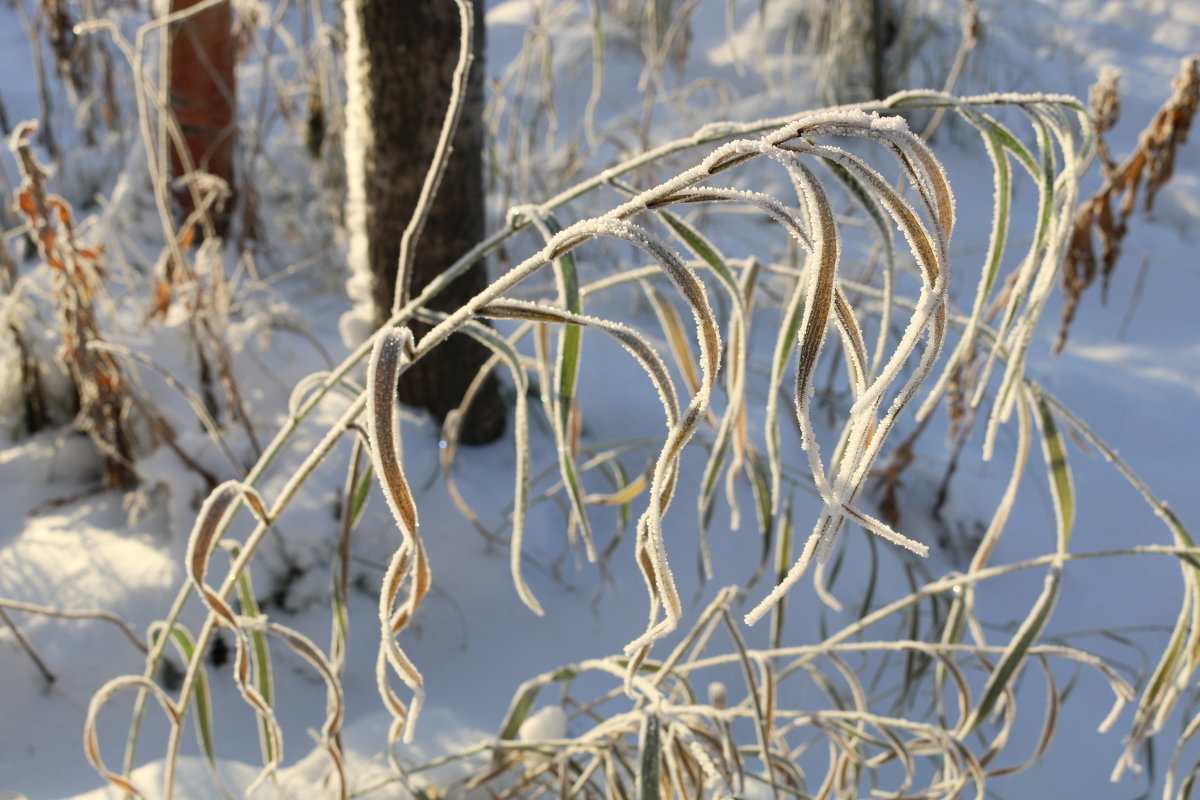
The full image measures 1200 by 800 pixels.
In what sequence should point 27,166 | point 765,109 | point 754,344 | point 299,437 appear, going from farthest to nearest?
1. point 765,109
2. point 754,344
3. point 299,437
4. point 27,166

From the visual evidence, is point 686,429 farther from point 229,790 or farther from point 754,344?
point 754,344

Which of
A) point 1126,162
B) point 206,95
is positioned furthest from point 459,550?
point 206,95

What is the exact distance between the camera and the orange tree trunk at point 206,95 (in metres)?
1.67

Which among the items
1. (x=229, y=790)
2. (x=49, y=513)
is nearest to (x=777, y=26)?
(x=49, y=513)

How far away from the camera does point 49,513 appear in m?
1.16

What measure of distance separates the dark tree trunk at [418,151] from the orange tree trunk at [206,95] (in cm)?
69

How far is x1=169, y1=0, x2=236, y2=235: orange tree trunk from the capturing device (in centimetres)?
167

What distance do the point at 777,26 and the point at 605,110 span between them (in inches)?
28.5

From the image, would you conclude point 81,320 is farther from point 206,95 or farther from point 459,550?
point 206,95

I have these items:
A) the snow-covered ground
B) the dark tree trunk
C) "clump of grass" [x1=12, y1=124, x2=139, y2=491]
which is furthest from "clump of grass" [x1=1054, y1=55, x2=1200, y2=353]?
"clump of grass" [x1=12, y1=124, x2=139, y2=491]

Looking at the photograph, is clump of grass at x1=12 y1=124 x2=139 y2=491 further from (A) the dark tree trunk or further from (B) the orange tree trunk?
(B) the orange tree trunk

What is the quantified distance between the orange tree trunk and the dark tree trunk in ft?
2.25

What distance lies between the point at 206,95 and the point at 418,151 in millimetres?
852

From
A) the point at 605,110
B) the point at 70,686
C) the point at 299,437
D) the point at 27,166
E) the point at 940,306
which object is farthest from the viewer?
the point at 605,110
